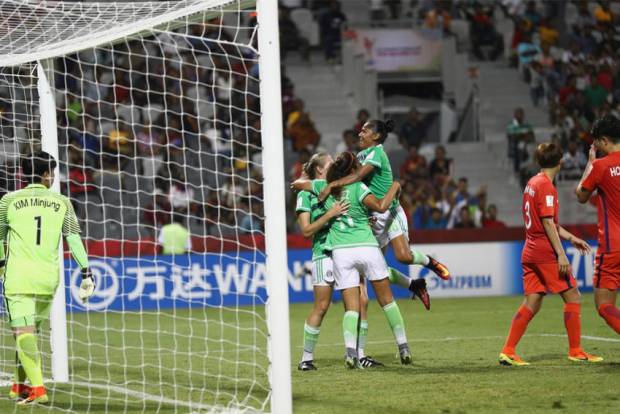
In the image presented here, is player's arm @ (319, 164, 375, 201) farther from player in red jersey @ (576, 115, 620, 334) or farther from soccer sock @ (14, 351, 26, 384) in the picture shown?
soccer sock @ (14, 351, 26, 384)

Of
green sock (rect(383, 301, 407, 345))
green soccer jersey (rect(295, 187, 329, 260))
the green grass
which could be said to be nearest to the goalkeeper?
the green grass

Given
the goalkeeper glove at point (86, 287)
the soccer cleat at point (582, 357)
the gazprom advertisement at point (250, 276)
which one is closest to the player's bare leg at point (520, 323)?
the soccer cleat at point (582, 357)

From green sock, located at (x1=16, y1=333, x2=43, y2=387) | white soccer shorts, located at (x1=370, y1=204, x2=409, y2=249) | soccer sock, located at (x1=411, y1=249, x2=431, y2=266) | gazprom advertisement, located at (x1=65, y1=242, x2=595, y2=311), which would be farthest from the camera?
→ gazprom advertisement, located at (x1=65, y1=242, x2=595, y2=311)

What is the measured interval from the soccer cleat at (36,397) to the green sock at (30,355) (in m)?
0.05

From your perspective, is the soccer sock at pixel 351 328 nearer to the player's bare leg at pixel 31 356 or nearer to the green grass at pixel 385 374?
the green grass at pixel 385 374

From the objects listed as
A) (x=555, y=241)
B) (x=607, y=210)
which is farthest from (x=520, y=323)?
(x=607, y=210)

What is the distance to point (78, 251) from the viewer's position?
28.4 feet

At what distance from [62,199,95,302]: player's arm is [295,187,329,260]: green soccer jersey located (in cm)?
224

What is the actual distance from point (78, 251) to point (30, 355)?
0.88 meters

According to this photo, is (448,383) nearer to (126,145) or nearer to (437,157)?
(126,145)

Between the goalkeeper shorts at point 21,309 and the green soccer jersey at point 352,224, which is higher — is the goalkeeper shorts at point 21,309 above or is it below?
below

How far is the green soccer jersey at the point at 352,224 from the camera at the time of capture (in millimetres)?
9953

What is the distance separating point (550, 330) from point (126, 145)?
10.5 m

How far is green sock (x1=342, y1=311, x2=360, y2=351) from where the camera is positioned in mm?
9801
